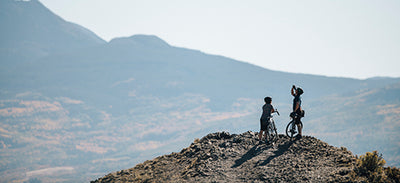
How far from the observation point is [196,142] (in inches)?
976

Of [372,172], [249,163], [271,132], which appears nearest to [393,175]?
[372,172]

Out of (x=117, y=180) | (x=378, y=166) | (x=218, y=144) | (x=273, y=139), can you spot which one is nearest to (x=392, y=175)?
(x=378, y=166)

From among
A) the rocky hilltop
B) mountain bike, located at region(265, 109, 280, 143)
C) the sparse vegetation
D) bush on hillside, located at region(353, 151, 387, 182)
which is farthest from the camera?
mountain bike, located at region(265, 109, 280, 143)

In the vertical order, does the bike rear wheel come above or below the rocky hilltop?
above

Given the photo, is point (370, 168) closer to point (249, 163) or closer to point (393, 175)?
point (393, 175)

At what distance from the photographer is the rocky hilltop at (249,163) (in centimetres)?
1836

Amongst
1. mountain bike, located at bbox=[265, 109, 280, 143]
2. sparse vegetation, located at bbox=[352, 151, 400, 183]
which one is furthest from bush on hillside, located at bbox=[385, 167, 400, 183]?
mountain bike, located at bbox=[265, 109, 280, 143]

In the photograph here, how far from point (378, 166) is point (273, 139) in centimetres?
619

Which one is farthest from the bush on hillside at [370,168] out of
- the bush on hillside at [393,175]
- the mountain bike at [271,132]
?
the mountain bike at [271,132]

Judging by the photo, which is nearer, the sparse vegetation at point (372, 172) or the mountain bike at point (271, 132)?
the sparse vegetation at point (372, 172)

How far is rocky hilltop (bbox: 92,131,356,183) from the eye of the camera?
60.2 feet

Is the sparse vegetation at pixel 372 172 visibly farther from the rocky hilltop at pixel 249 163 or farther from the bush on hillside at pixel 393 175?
the rocky hilltop at pixel 249 163

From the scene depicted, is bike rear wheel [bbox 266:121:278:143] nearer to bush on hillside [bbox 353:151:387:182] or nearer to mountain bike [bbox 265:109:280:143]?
mountain bike [bbox 265:109:280:143]

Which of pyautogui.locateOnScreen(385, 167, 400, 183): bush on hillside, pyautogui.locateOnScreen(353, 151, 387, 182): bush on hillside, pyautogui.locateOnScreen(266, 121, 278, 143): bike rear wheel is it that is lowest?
pyautogui.locateOnScreen(385, 167, 400, 183): bush on hillside
